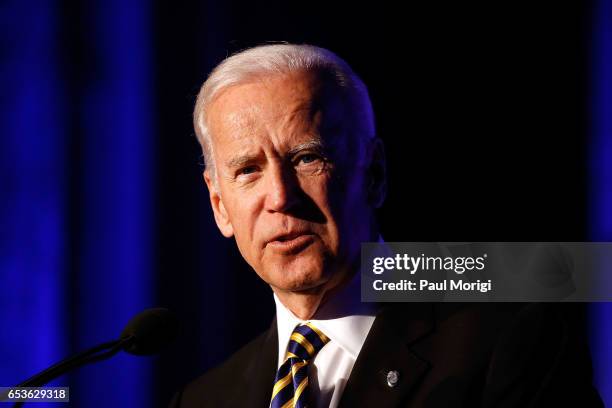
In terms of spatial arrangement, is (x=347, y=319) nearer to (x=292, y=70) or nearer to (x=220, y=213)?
(x=220, y=213)

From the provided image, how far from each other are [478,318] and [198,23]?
1401 millimetres

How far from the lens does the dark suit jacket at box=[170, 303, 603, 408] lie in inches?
Result: 60.3

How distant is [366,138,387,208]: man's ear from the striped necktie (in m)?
0.37

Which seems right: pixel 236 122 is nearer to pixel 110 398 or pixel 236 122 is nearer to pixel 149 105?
pixel 149 105

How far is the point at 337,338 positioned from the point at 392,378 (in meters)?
0.21

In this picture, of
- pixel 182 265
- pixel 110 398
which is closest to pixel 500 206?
pixel 182 265

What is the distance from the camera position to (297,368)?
179 centimetres

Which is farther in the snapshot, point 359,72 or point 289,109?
point 359,72

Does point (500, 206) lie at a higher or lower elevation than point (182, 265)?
higher

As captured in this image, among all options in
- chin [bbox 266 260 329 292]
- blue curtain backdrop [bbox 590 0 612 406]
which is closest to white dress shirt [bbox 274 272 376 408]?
chin [bbox 266 260 329 292]

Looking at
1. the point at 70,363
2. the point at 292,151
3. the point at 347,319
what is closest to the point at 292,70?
the point at 292,151

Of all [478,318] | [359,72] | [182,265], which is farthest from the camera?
[182,265]

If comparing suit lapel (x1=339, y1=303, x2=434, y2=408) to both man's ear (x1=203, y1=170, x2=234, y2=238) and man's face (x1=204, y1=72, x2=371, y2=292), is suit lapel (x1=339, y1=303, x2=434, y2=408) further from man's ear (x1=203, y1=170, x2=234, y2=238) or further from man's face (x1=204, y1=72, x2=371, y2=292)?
man's ear (x1=203, y1=170, x2=234, y2=238)

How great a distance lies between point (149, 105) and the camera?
8.33 ft
